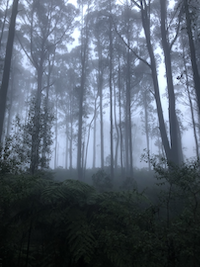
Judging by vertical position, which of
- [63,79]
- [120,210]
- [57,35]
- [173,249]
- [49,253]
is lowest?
[49,253]

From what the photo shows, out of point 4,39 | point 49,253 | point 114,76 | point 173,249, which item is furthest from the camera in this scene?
point 4,39

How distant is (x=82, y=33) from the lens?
17312 millimetres

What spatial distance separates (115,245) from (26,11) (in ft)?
59.8

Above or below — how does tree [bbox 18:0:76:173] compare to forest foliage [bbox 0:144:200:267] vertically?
above

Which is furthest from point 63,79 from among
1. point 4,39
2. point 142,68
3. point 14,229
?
point 14,229

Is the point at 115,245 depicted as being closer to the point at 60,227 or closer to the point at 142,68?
the point at 60,227

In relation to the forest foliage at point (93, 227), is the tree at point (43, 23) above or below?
above

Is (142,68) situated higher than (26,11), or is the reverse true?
(26,11)

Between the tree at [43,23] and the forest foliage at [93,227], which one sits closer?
the forest foliage at [93,227]

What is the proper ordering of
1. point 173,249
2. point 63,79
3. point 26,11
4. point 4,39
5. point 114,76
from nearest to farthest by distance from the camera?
point 173,249, point 26,11, point 114,76, point 4,39, point 63,79

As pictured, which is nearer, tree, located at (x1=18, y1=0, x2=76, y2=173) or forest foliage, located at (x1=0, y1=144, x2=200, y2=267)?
forest foliage, located at (x1=0, y1=144, x2=200, y2=267)

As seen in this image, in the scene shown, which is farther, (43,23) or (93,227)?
(43,23)

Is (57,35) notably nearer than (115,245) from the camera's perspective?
No

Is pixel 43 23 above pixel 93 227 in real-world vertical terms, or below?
above
